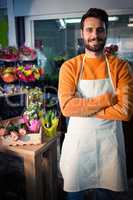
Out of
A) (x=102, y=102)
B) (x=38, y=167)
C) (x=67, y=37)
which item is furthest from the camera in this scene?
(x=67, y=37)

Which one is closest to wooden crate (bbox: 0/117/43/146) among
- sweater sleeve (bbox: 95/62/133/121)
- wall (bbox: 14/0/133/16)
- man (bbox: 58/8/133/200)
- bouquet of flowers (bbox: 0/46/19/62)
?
man (bbox: 58/8/133/200)

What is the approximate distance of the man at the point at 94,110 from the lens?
1.42 metres

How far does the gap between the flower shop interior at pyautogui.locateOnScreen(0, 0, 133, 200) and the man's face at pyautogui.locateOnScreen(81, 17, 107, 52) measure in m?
0.62

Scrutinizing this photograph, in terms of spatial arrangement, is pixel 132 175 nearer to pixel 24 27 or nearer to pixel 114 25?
pixel 114 25

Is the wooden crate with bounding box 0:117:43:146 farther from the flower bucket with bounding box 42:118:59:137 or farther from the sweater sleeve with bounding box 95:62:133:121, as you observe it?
the sweater sleeve with bounding box 95:62:133:121

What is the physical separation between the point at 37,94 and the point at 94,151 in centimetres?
71

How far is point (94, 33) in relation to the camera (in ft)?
4.64

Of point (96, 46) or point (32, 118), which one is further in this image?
point (32, 118)

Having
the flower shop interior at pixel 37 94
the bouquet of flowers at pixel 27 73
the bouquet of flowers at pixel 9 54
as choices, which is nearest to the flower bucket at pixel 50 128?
the flower shop interior at pixel 37 94

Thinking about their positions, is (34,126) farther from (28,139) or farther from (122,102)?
(122,102)

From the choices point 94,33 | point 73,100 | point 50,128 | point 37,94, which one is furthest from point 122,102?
point 37,94

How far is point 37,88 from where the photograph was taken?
81.7 inches

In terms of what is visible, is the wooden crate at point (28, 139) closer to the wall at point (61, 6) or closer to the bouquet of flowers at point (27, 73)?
the bouquet of flowers at point (27, 73)

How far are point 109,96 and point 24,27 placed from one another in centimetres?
210
